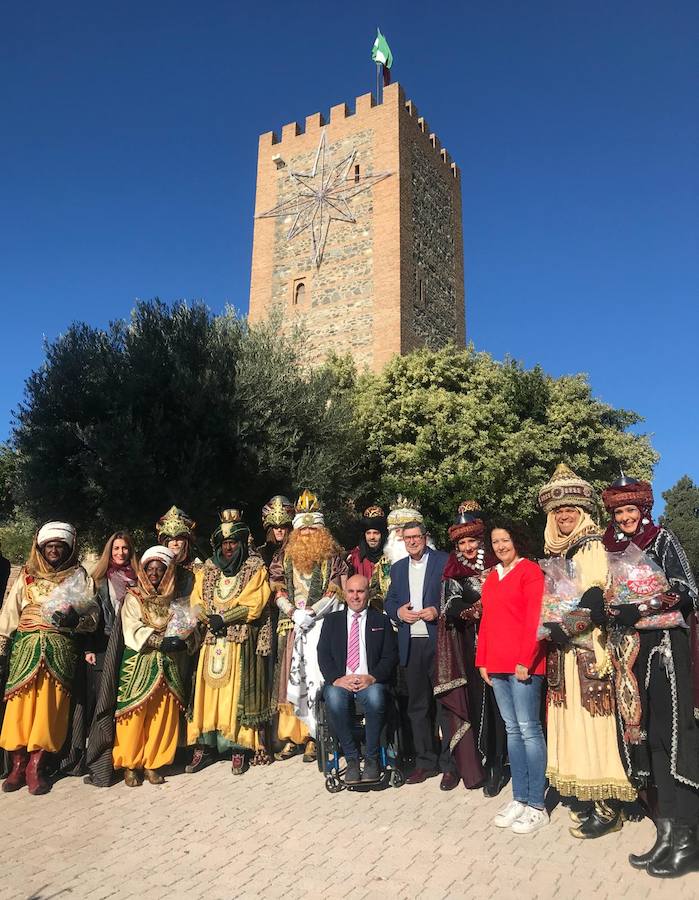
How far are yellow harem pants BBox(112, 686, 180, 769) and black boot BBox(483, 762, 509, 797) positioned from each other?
7.95 feet

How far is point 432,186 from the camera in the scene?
85.7 ft

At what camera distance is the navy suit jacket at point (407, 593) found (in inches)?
201

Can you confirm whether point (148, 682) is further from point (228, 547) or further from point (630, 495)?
point (630, 495)

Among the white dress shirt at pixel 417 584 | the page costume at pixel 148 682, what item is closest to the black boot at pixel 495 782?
the white dress shirt at pixel 417 584

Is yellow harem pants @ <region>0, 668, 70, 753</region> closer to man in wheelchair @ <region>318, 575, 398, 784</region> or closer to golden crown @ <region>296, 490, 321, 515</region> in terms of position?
man in wheelchair @ <region>318, 575, 398, 784</region>

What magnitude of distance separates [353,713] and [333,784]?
0.51 metres

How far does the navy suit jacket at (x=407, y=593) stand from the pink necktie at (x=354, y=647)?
393 millimetres

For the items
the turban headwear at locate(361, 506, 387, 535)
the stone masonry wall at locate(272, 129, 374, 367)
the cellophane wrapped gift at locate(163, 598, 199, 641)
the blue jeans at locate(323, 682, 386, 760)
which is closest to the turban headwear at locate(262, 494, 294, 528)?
the turban headwear at locate(361, 506, 387, 535)

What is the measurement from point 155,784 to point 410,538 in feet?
8.97

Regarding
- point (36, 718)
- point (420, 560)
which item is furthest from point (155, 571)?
point (420, 560)

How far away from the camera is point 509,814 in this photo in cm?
389

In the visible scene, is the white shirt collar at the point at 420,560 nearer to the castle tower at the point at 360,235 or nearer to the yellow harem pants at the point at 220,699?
the yellow harem pants at the point at 220,699

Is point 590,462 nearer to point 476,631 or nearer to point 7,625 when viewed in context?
point 476,631

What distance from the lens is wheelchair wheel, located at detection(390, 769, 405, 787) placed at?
4.65 meters
